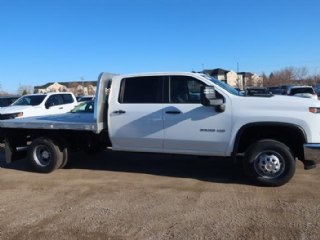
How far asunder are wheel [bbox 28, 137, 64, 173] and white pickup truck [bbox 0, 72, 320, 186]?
0.8 inches

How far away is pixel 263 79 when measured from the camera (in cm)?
8912

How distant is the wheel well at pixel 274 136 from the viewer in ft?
23.0

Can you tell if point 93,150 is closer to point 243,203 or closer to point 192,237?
point 243,203

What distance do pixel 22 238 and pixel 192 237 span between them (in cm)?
209

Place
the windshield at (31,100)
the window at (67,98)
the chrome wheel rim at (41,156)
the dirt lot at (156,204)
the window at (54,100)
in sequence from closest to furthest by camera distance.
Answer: the dirt lot at (156,204) → the chrome wheel rim at (41,156) → the windshield at (31,100) → the window at (54,100) → the window at (67,98)

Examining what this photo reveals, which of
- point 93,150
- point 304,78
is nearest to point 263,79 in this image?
point 304,78

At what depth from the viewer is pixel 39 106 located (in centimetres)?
1650

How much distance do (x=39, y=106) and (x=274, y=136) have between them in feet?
37.7

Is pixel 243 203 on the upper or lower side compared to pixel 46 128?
lower

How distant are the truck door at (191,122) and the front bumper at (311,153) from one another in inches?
52.6

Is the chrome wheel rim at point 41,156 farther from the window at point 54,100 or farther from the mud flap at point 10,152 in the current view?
the window at point 54,100

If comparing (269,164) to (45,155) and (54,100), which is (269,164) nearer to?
(45,155)

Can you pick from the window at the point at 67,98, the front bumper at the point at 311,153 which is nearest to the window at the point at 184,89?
the front bumper at the point at 311,153

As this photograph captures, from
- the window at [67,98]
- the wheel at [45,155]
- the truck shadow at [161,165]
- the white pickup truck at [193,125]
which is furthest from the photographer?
the window at [67,98]
